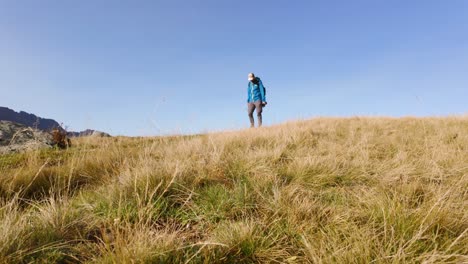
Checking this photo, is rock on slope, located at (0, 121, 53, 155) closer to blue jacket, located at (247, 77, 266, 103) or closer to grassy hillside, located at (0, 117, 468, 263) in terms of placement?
grassy hillside, located at (0, 117, 468, 263)

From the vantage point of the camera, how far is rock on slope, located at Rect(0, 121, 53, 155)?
515 centimetres

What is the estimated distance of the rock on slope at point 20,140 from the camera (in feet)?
16.9

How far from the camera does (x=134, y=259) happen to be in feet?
4.89

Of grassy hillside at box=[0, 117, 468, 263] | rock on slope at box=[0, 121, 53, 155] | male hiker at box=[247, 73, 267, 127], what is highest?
male hiker at box=[247, 73, 267, 127]

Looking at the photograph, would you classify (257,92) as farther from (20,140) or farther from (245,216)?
(245,216)

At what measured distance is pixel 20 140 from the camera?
27.7 ft

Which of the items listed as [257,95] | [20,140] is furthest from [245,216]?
[257,95]

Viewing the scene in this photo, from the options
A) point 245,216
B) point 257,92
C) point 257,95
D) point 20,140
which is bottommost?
point 245,216

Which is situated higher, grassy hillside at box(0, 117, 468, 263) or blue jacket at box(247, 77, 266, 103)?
blue jacket at box(247, 77, 266, 103)

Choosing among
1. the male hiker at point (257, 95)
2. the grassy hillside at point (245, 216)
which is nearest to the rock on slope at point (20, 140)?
the grassy hillside at point (245, 216)

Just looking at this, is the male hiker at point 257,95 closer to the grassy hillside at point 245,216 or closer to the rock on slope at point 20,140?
the rock on slope at point 20,140

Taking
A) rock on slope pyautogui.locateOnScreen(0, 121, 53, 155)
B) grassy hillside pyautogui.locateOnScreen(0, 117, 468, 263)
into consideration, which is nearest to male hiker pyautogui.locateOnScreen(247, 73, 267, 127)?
rock on slope pyautogui.locateOnScreen(0, 121, 53, 155)

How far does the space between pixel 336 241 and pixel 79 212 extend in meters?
2.10

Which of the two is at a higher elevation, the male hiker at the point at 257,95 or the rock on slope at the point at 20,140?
the male hiker at the point at 257,95
